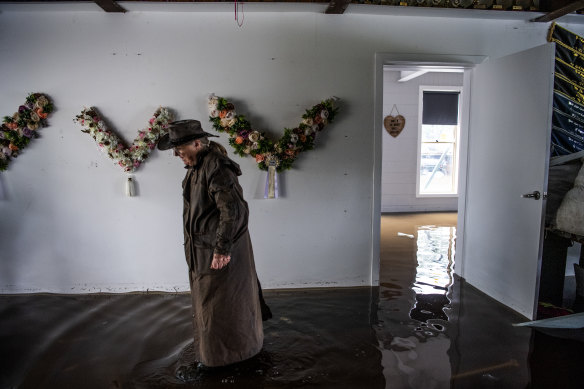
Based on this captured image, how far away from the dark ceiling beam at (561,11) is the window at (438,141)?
161 inches

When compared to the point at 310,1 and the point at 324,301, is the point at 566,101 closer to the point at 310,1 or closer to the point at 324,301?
the point at 310,1

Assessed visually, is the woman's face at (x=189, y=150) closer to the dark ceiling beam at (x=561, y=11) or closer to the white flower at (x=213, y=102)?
the white flower at (x=213, y=102)

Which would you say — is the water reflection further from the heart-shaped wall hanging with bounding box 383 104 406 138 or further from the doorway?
the heart-shaped wall hanging with bounding box 383 104 406 138

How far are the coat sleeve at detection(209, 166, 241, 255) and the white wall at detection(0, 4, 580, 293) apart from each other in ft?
5.13

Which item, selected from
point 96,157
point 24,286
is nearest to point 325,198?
point 96,157

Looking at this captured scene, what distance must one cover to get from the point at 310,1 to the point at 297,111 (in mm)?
989

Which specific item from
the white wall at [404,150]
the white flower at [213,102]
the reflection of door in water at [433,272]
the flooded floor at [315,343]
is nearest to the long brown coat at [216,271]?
the flooded floor at [315,343]

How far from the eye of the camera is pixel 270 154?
11.6ft

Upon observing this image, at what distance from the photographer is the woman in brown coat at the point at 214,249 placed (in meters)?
2.10

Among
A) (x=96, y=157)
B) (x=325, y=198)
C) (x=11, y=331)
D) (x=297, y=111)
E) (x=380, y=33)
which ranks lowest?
(x=11, y=331)

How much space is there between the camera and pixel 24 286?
12.2ft

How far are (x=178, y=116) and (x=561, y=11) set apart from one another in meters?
3.82

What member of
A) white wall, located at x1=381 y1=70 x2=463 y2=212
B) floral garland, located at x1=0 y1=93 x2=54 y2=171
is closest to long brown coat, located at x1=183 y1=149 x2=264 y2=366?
floral garland, located at x1=0 y1=93 x2=54 y2=171

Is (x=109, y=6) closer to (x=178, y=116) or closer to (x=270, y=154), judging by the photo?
(x=178, y=116)
